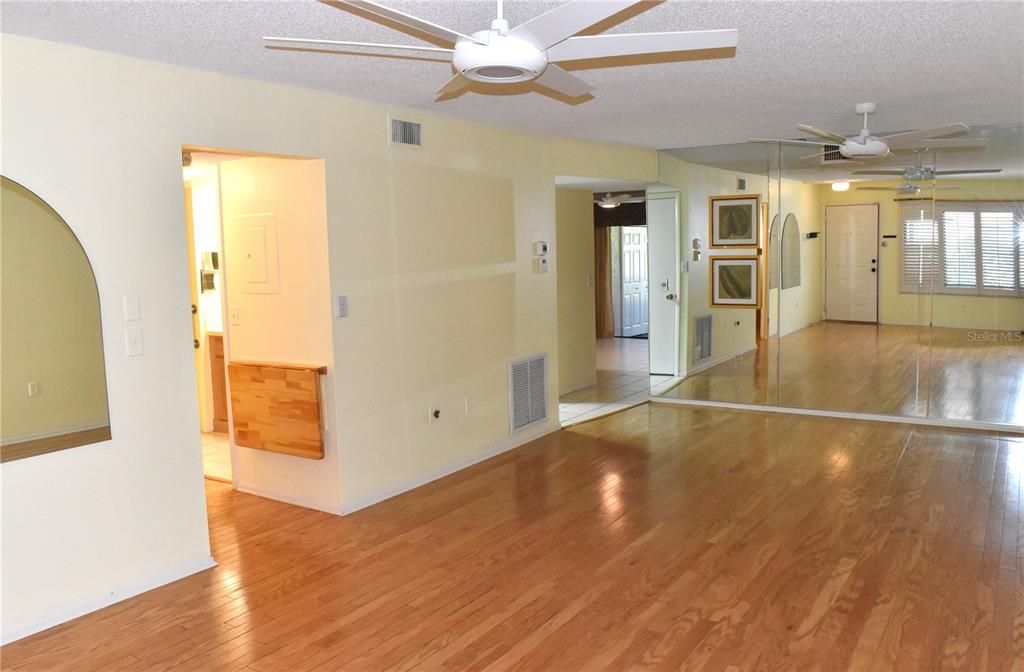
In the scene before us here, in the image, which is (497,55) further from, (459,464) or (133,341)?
(459,464)

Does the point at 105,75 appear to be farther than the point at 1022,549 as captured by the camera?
No

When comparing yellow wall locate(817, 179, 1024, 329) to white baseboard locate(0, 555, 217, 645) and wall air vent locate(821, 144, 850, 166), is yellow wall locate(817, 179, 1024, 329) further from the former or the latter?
white baseboard locate(0, 555, 217, 645)

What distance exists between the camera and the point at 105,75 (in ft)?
11.4

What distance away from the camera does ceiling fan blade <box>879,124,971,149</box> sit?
4711mm

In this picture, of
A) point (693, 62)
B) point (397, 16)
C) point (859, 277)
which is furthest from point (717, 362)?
point (397, 16)

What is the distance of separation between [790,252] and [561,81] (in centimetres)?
488

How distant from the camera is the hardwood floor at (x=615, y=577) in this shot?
10.0 ft

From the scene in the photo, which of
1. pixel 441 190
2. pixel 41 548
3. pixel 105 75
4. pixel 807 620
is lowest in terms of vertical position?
pixel 807 620

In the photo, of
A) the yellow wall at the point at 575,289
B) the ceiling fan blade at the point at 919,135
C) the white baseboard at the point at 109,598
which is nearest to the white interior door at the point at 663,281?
the yellow wall at the point at 575,289

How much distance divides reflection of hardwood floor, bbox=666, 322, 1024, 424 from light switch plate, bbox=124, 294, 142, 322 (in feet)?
18.0

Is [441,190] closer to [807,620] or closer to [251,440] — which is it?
[251,440]

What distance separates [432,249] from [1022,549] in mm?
3779

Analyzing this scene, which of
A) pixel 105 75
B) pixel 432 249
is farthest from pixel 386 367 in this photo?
pixel 105 75

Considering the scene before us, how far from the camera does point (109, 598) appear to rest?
3.55 meters
